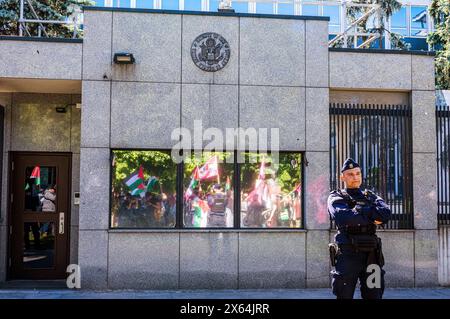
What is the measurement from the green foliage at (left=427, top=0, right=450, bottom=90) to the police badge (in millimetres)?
15919

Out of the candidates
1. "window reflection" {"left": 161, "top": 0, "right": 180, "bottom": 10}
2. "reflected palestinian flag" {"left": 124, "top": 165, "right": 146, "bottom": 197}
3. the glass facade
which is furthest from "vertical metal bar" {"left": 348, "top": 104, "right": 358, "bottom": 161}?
"window reflection" {"left": 161, "top": 0, "right": 180, "bottom": 10}

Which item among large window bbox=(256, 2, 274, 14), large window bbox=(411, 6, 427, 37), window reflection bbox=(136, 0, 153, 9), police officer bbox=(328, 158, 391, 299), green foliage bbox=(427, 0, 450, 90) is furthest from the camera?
large window bbox=(411, 6, 427, 37)

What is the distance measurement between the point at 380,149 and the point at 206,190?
11.1 feet

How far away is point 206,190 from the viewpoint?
10211mm

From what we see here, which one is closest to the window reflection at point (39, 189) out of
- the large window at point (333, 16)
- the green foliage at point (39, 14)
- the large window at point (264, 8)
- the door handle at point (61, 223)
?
the door handle at point (61, 223)

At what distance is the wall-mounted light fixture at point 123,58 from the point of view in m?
9.87

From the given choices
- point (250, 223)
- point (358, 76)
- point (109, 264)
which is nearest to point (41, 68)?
point (109, 264)

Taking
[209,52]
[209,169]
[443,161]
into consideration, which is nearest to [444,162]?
[443,161]

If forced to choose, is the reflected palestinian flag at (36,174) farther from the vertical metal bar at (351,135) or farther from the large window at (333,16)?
the large window at (333,16)

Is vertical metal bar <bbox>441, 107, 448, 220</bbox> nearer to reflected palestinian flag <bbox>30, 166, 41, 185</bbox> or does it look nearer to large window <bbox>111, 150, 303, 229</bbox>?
large window <bbox>111, 150, 303, 229</bbox>

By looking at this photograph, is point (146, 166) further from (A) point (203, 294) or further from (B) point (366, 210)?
(B) point (366, 210)

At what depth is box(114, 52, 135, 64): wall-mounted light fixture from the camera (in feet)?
32.4

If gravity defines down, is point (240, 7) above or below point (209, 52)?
above

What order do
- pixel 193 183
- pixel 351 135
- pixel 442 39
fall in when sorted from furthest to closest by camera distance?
pixel 442 39 → pixel 351 135 → pixel 193 183
